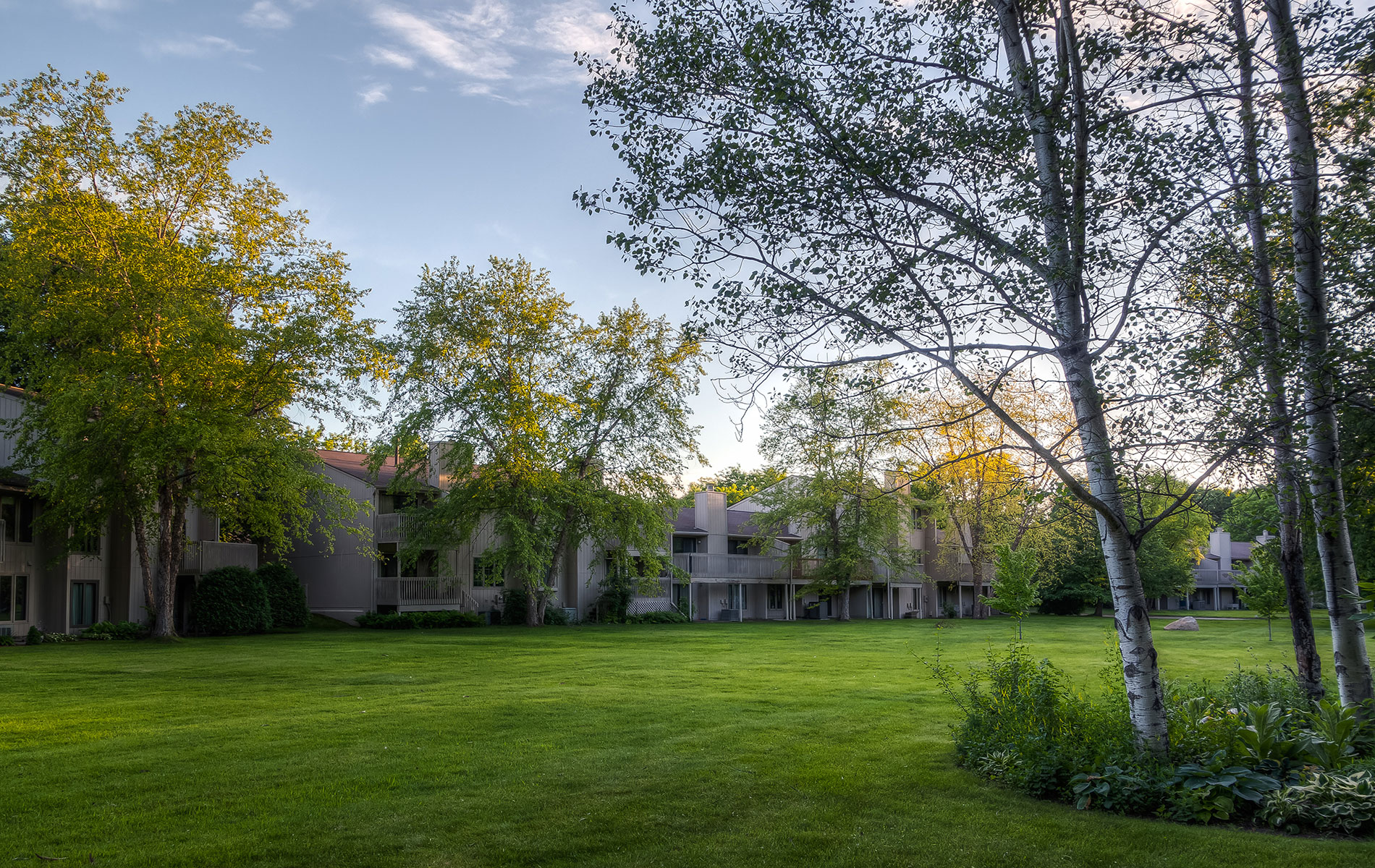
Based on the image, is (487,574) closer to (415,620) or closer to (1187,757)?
(415,620)

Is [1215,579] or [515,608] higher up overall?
[515,608]

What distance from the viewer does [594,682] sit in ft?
50.0

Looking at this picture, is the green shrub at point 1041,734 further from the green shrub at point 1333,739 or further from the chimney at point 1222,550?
the chimney at point 1222,550

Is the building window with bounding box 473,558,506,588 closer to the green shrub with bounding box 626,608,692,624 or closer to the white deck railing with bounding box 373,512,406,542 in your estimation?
the white deck railing with bounding box 373,512,406,542

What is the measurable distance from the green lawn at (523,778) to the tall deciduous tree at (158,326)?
861cm

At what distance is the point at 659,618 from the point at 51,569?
23207mm

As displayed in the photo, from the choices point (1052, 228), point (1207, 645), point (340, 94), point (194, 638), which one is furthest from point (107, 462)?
point (1207, 645)

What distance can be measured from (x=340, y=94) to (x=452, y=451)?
19.1m

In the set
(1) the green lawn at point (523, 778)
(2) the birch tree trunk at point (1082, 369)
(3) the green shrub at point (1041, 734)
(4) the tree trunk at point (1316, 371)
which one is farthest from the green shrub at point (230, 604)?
(4) the tree trunk at point (1316, 371)

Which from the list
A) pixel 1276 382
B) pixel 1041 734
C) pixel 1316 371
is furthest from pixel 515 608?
pixel 1316 371

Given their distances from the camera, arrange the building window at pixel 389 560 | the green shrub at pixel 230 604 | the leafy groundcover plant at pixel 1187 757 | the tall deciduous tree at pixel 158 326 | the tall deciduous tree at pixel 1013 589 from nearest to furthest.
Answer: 1. the leafy groundcover plant at pixel 1187 757
2. the tall deciduous tree at pixel 1013 589
3. the tall deciduous tree at pixel 158 326
4. the green shrub at pixel 230 604
5. the building window at pixel 389 560

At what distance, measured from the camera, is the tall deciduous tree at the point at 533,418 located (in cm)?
3391

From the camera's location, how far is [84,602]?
28297 millimetres

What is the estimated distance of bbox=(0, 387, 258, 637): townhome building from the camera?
25578mm
